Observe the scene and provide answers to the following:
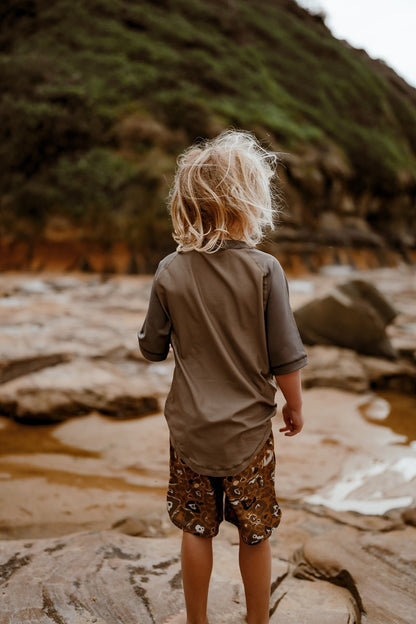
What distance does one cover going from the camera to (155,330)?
152 cm

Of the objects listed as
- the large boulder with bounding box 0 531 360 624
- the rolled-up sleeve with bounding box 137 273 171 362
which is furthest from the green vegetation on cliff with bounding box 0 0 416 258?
the rolled-up sleeve with bounding box 137 273 171 362

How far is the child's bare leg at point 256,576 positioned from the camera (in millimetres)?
1467

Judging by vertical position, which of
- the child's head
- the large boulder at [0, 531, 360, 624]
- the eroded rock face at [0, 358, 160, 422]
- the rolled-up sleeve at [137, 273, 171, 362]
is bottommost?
the eroded rock face at [0, 358, 160, 422]

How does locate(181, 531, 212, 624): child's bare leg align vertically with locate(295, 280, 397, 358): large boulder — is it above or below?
below

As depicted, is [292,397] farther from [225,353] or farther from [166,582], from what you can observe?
[166,582]

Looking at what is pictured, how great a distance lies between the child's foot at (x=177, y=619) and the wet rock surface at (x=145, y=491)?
0.04m

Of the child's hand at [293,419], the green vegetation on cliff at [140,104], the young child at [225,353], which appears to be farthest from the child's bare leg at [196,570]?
the green vegetation on cliff at [140,104]

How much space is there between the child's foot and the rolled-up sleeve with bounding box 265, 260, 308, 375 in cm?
83

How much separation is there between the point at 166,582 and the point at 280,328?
1.01 m

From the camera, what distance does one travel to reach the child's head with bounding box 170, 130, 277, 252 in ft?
4.58

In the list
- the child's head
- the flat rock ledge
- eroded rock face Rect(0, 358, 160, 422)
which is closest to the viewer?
the child's head

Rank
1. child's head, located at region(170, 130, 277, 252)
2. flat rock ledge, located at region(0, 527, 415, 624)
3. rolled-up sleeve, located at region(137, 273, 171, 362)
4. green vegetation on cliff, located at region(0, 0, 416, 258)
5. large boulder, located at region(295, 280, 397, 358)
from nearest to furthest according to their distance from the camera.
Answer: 1. child's head, located at region(170, 130, 277, 252)
2. rolled-up sleeve, located at region(137, 273, 171, 362)
3. flat rock ledge, located at region(0, 527, 415, 624)
4. large boulder, located at region(295, 280, 397, 358)
5. green vegetation on cliff, located at region(0, 0, 416, 258)

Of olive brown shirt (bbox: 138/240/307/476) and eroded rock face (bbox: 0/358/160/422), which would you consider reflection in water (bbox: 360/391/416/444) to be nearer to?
eroded rock face (bbox: 0/358/160/422)

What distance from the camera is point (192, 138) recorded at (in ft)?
37.1
